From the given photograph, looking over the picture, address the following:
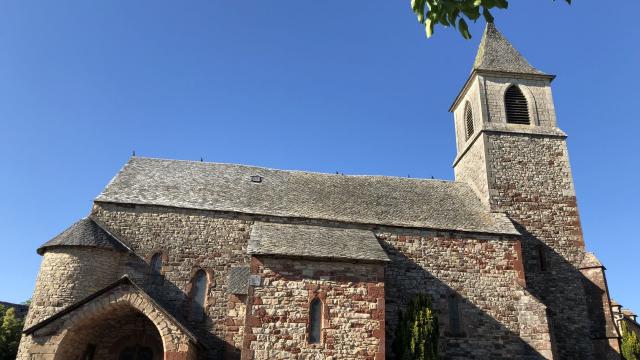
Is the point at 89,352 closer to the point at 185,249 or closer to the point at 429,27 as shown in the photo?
the point at 185,249

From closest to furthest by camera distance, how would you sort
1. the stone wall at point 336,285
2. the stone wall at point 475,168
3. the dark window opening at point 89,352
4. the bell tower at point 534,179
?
the stone wall at point 336,285, the dark window opening at point 89,352, the bell tower at point 534,179, the stone wall at point 475,168

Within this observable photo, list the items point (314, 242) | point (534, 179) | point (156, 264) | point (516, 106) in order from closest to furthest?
point (314, 242) < point (156, 264) < point (534, 179) < point (516, 106)

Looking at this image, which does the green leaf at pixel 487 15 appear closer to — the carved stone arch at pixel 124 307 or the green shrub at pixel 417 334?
the green shrub at pixel 417 334

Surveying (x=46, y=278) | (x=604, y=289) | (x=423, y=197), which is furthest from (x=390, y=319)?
(x=46, y=278)

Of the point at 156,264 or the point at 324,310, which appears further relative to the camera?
the point at 156,264

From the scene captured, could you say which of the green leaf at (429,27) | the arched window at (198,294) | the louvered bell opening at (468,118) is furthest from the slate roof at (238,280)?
the louvered bell opening at (468,118)

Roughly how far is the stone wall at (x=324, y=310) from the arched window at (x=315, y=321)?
13cm

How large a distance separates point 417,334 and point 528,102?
14565 millimetres

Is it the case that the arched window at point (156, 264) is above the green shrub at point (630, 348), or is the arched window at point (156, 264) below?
above

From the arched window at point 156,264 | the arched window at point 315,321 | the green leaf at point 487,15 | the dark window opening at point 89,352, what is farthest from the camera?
the arched window at point 156,264

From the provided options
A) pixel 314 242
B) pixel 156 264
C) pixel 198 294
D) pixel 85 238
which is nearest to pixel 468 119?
pixel 314 242

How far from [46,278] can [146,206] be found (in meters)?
4.15

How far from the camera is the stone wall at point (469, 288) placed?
55.3 feet

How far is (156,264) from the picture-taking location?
17.1 meters
